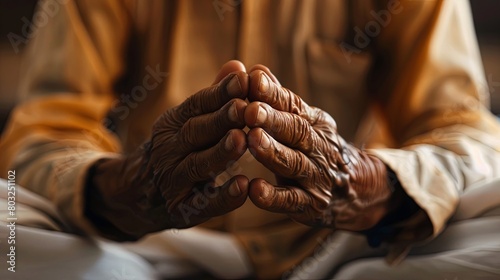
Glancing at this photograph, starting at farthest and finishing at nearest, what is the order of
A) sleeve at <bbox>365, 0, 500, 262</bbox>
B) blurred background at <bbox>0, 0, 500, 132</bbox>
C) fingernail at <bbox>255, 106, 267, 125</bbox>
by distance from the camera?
blurred background at <bbox>0, 0, 500, 132</bbox> < sleeve at <bbox>365, 0, 500, 262</bbox> < fingernail at <bbox>255, 106, 267, 125</bbox>

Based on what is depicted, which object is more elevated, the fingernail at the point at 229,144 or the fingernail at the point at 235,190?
the fingernail at the point at 229,144

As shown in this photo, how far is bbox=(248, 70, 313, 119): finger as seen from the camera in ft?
1.94

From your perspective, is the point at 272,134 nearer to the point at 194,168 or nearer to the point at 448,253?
the point at 194,168

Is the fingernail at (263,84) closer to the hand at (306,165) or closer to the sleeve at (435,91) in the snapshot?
the hand at (306,165)

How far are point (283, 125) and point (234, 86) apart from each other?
5 cm

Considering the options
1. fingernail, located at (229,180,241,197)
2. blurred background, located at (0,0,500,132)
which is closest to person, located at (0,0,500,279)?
fingernail, located at (229,180,241,197)

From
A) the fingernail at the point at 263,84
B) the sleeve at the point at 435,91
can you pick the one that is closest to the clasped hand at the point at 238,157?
the fingernail at the point at 263,84

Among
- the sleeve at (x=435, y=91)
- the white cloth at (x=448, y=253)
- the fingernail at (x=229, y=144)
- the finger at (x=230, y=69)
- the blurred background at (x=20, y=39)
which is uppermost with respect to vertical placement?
the finger at (x=230, y=69)

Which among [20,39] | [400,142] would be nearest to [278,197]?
[400,142]

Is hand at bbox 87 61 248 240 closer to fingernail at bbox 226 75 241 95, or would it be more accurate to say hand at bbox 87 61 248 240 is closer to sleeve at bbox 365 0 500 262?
fingernail at bbox 226 75 241 95

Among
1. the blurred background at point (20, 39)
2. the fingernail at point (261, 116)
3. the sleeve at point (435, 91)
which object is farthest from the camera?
the blurred background at point (20, 39)

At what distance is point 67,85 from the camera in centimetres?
93

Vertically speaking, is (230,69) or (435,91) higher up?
(230,69)

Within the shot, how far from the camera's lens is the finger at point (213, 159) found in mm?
578
